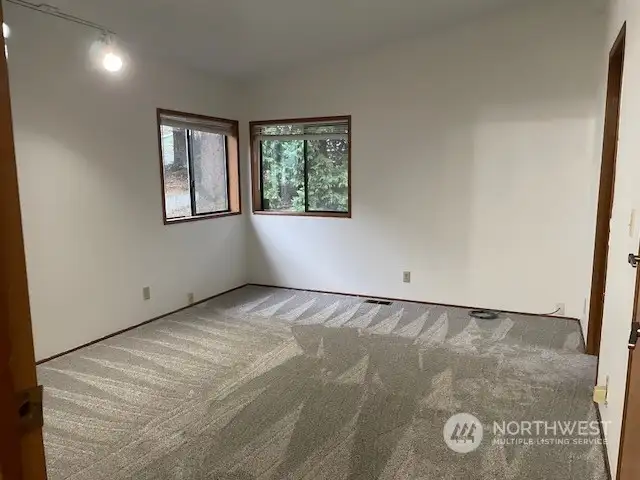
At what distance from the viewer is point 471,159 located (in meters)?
4.45

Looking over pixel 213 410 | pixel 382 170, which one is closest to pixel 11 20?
pixel 213 410

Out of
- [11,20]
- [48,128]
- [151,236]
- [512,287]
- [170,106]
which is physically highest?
[11,20]

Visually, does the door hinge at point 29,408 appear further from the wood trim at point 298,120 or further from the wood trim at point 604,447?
the wood trim at point 298,120

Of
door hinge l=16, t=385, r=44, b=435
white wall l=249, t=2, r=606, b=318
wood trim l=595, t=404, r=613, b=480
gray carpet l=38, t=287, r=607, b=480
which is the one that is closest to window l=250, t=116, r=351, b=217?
white wall l=249, t=2, r=606, b=318

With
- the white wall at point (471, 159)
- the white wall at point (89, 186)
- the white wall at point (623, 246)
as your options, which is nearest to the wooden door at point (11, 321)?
the white wall at point (623, 246)

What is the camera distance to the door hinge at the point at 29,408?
72 cm

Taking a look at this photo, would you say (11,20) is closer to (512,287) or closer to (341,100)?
(341,100)

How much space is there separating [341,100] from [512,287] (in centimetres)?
256

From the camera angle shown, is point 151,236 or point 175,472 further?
point 151,236

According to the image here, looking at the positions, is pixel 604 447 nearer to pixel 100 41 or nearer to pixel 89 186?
pixel 89 186

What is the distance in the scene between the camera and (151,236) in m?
4.40

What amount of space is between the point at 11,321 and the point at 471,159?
14.1 feet

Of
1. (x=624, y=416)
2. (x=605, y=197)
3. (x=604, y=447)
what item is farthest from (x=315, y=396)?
(x=605, y=197)

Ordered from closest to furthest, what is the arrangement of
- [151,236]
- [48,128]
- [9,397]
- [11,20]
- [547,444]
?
1. [9,397]
2. [547,444]
3. [11,20]
4. [48,128]
5. [151,236]
